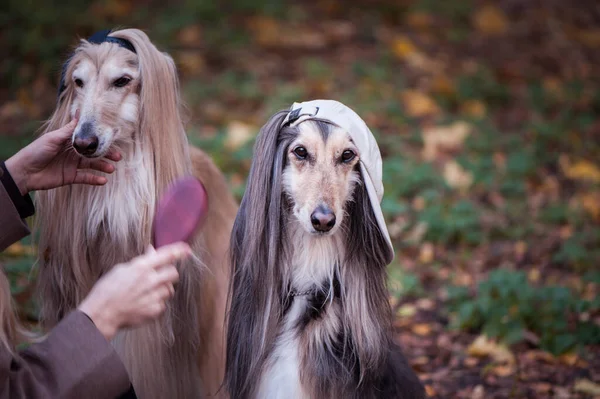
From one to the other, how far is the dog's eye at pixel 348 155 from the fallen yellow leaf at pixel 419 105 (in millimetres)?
5239

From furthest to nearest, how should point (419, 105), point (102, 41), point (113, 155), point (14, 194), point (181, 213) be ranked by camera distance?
point (419, 105) < point (102, 41) < point (113, 155) < point (14, 194) < point (181, 213)

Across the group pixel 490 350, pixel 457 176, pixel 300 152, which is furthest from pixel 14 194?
pixel 457 176

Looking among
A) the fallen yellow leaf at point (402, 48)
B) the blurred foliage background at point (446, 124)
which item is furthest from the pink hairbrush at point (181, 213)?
the fallen yellow leaf at point (402, 48)

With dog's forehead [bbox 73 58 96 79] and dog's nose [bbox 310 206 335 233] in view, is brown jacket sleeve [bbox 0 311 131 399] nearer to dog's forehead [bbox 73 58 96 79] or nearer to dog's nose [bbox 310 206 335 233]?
dog's nose [bbox 310 206 335 233]

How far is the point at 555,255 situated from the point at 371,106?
292cm

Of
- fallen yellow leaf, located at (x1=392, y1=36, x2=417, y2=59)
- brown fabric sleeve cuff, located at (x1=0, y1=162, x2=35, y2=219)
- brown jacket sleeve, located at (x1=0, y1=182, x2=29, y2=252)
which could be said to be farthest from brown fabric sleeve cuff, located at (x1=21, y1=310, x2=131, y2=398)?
fallen yellow leaf, located at (x1=392, y1=36, x2=417, y2=59)

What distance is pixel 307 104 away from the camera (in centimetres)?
317

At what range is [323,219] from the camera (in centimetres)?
293

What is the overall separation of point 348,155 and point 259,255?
21.1 inches

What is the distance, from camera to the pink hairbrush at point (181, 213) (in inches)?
109

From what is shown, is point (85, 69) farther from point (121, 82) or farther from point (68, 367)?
point (68, 367)

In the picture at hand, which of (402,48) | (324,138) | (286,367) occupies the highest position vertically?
(402,48)

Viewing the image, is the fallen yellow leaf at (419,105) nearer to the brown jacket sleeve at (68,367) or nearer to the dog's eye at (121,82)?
the dog's eye at (121,82)

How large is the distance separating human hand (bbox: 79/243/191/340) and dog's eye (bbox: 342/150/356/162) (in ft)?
3.08
